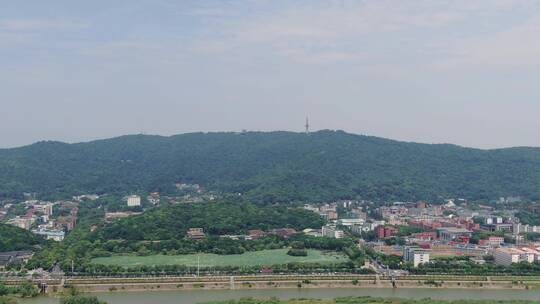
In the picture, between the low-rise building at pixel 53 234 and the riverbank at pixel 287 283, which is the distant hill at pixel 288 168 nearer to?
the low-rise building at pixel 53 234

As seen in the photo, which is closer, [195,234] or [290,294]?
[290,294]

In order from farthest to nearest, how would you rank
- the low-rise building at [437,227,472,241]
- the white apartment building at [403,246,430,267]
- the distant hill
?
1. the distant hill
2. the low-rise building at [437,227,472,241]
3. the white apartment building at [403,246,430,267]

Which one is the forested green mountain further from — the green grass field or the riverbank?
the riverbank

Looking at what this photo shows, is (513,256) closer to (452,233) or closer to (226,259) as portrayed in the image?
(452,233)

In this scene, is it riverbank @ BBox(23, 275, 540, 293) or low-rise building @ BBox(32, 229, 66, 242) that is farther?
low-rise building @ BBox(32, 229, 66, 242)

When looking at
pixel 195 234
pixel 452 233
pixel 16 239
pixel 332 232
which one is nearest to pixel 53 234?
pixel 16 239

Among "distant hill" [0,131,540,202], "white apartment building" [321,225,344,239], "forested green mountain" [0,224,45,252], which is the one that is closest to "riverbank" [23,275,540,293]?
"forested green mountain" [0,224,45,252]
